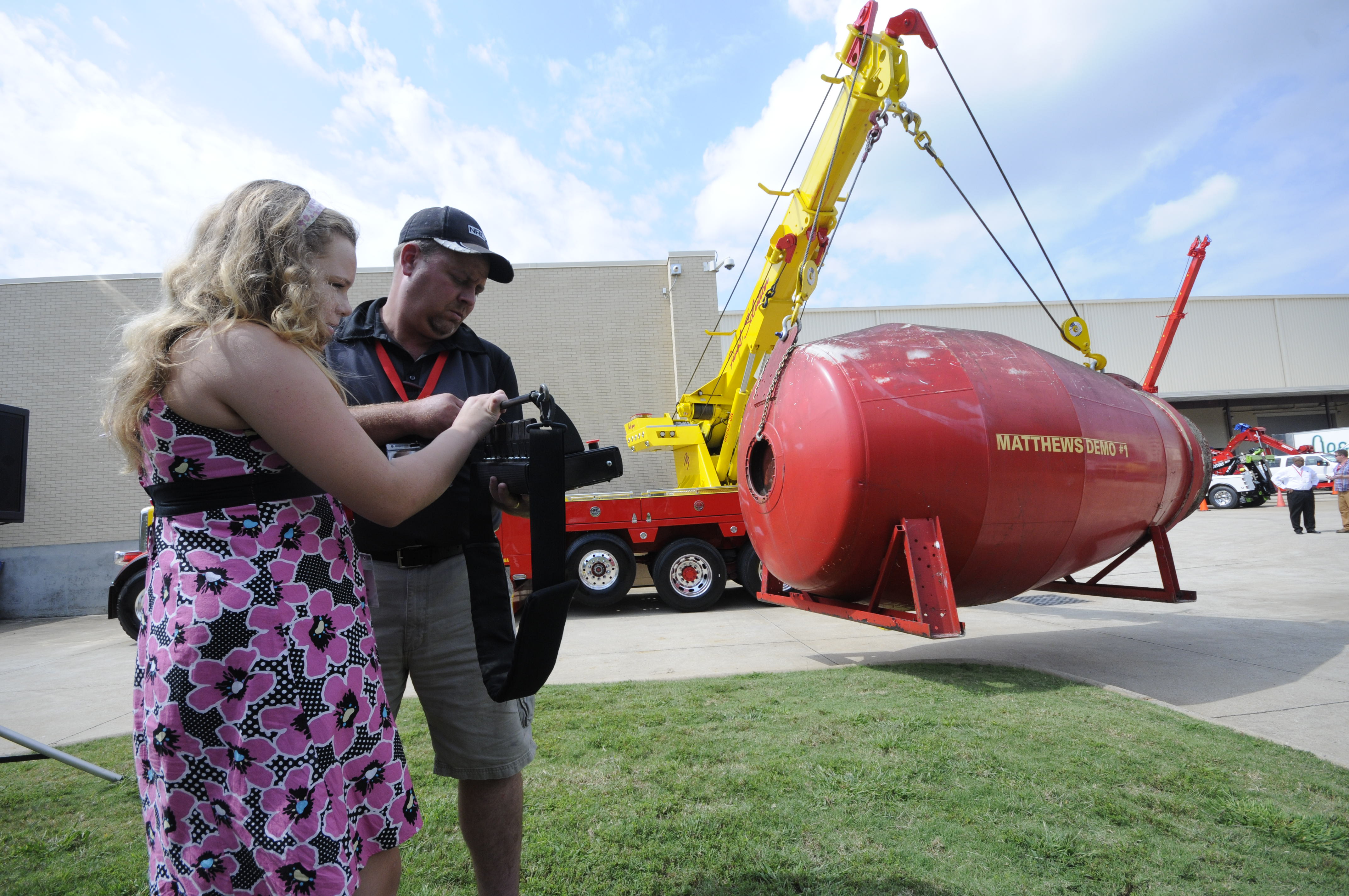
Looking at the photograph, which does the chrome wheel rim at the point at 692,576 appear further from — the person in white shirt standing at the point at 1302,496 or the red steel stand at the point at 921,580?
the person in white shirt standing at the point at 1302,496

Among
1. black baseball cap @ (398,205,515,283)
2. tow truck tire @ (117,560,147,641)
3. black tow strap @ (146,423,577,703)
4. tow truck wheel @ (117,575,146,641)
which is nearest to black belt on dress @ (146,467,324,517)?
black tow strap @ (146,423,577,703)

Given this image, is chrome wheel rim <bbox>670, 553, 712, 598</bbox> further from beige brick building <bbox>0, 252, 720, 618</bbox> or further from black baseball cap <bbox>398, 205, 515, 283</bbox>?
black baseball cap <bbox>398, 205, 515, 283</bbox>

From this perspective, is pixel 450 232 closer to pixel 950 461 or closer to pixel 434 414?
pixel 434 414

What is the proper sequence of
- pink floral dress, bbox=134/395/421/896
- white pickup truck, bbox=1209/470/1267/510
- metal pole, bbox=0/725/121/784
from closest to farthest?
pink floral dress, bbox=134/395/421/896 → metal pole, bbox=0/725/121/784 → white pickup truck, bbox=1209/470/1267/510

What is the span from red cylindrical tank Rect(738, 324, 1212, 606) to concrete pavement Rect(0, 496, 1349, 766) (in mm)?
989

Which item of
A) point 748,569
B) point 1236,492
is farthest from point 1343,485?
point 748,569

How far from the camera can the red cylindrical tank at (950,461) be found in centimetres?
442

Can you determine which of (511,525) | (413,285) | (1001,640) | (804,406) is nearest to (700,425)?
(511,525)

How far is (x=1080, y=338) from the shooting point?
245 inches

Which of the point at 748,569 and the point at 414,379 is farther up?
the point at 414,379

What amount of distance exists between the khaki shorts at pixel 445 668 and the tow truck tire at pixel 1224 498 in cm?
2819

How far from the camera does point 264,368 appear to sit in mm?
1228

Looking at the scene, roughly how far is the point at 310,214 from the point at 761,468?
4157 mm

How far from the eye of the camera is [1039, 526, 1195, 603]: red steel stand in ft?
17.9
